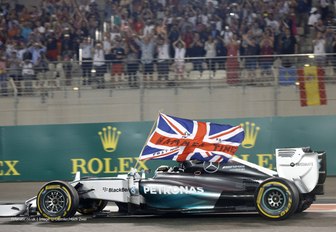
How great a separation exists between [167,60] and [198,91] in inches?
44.8

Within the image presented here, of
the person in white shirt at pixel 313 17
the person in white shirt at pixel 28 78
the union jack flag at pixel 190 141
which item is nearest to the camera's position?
the union jack flag at pixel 190 141

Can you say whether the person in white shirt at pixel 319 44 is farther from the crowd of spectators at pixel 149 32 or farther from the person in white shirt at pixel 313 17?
the person in white shirt at pixel 313 17

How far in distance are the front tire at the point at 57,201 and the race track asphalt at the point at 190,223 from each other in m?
0.14

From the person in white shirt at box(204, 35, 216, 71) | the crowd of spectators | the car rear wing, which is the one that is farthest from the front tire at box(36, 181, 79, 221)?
the person in white shirt at box(204, 35, 216, 71)

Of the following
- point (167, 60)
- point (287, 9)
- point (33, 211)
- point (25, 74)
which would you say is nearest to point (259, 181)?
point (33, 211)

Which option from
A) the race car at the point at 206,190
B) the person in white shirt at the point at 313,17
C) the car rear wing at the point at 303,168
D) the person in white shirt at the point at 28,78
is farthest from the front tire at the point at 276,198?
the person in white shirt at the point at 313,17

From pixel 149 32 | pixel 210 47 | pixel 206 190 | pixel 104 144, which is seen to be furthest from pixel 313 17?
pixel 206 190

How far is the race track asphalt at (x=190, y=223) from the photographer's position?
9156mm

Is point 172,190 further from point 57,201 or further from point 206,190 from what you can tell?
point 57,201

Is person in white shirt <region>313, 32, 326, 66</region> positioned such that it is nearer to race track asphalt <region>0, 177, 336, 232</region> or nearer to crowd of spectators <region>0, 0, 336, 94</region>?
crowd of spectators <region>0, 0, 336, 94</region>

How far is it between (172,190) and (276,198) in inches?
58.8

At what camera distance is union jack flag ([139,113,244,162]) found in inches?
404

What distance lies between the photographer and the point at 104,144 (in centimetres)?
1546

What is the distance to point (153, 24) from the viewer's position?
1970cm
